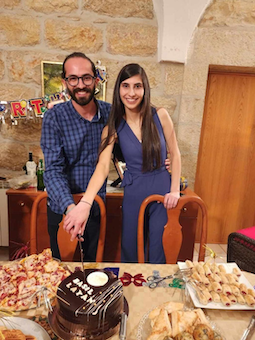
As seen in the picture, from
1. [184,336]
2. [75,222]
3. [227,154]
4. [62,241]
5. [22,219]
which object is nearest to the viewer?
[184,336]

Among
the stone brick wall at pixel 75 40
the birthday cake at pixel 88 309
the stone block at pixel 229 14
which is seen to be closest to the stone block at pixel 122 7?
the stone brick wall at pixel 75 40

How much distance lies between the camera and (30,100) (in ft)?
7.35

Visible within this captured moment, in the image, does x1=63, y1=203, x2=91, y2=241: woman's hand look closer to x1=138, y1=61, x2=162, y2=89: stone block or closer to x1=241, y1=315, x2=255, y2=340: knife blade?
x1=241, y1=315, x2=255, y2=340: knife blade

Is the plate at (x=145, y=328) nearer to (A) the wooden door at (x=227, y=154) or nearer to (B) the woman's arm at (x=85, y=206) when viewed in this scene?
(B) the woman's arm at (x=85, y=206)

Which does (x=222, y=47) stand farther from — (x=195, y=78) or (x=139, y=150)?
(x=139, y=150)

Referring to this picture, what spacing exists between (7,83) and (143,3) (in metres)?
1.32

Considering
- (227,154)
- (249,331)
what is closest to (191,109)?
(227,154)

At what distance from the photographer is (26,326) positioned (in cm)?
76

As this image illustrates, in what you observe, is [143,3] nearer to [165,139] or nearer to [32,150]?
[165,139]

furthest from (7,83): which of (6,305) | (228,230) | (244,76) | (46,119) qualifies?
(228,230)

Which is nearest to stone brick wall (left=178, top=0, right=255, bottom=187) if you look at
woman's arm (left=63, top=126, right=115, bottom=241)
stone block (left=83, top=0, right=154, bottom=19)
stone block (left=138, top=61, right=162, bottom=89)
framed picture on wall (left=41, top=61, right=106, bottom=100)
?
stone block (left=138, top=61, right=162, bottom=89)

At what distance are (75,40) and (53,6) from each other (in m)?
0.30

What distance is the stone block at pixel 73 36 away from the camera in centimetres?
221

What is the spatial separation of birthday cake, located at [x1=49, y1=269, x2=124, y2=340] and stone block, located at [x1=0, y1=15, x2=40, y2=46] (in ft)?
6.85
